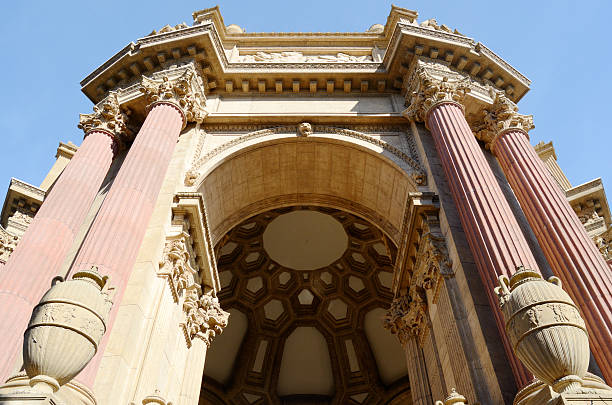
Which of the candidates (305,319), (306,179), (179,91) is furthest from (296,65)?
(305,319)

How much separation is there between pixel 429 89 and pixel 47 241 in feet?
35.3

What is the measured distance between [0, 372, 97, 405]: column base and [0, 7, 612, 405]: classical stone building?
0.09 ft

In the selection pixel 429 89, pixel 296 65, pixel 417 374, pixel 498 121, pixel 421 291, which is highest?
pixel 296 65

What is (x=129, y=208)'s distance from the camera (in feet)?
35.6

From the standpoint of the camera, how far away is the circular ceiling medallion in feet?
94.2

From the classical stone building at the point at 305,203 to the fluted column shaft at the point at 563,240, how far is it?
0.15ft

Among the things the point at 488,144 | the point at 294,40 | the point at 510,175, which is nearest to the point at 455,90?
the point at 488,144

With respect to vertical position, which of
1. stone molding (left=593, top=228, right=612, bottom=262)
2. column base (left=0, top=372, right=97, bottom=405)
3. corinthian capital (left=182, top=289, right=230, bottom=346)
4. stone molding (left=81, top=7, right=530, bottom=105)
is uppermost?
stone molding (left=81, top=7, right=530, bottom=105)

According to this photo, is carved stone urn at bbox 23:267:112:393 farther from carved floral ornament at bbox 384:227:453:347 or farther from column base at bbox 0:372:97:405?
carved floral ornament at bbox 384:227:453:347

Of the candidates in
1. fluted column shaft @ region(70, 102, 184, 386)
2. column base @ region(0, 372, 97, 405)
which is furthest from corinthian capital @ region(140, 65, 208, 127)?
column base @ region(0, 372, 97, 405)

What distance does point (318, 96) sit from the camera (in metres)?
17.4

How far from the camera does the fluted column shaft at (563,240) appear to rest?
841cm

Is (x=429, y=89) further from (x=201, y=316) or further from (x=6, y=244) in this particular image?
(x=6, y=244)

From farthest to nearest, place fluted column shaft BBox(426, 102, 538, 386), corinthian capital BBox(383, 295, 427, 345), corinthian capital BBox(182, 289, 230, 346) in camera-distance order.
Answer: corinthian capital BBox(383, 295, 427, 345) < corinthian capital BBox(182, 289, 230, 346) < fluted column shaft BBox(426, 102, 538, 386)
